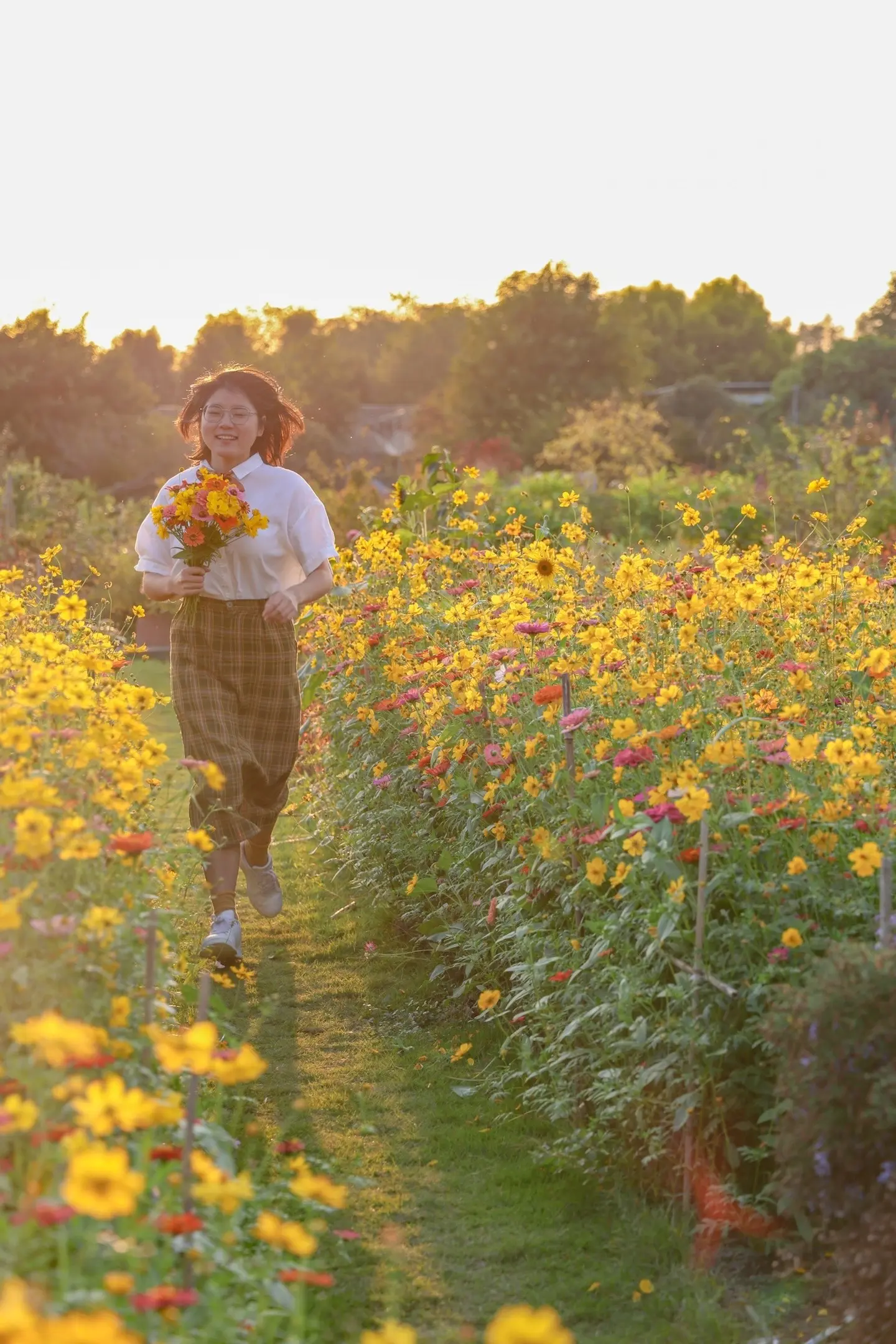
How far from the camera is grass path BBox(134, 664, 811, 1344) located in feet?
8.57

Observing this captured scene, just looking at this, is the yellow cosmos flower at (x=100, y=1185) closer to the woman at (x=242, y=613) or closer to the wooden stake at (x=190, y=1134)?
the wooden stake at (x=190, y=1134)

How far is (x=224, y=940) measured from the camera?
13.8ft

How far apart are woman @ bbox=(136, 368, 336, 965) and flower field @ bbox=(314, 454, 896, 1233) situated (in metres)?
0.39

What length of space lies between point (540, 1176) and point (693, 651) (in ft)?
4.21

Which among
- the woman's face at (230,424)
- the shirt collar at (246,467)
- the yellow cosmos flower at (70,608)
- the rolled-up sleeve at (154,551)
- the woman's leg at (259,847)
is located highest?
the woman's face at (230,424)

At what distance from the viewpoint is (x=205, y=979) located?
2.02 meters

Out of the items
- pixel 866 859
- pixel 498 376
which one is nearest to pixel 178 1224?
pixel 866 859

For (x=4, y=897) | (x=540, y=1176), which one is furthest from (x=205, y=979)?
(x=540, y=1176)

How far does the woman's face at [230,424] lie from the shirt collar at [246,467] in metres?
0.02

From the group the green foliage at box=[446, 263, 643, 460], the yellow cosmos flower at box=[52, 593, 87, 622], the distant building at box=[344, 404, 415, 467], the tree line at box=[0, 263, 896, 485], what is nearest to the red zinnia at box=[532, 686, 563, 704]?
the yellow cosmos flower at box=[52, 593, 87, 622]

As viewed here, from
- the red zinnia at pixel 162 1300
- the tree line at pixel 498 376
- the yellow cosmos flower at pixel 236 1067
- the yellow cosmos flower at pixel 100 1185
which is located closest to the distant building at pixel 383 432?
the tree line at pixel 498 376

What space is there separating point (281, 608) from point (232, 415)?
675 millimetres

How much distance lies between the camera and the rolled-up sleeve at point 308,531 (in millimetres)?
4516

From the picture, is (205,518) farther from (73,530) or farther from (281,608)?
(73,530)
